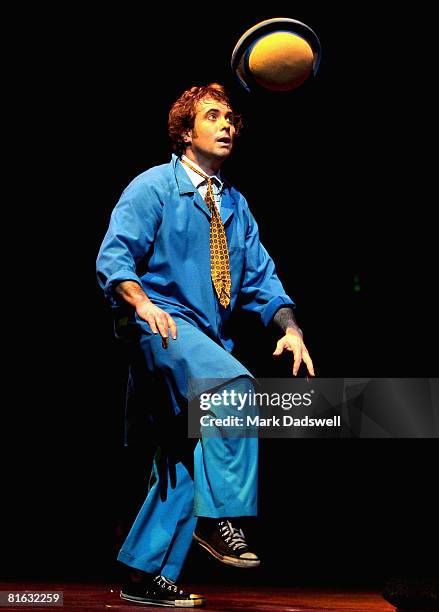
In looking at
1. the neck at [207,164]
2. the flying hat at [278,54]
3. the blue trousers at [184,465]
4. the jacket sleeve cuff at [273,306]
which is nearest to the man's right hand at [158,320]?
the blue trousers at [184,465]

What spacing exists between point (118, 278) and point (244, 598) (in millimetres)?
884

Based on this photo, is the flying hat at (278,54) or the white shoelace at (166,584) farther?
the flying hat at (278,54)

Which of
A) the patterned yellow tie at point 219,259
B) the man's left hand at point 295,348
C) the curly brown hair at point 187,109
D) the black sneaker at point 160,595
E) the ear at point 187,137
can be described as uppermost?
the curly brown hair at point 187,109

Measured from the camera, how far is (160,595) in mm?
2564

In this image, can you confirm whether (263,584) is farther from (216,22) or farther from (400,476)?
(216,22)

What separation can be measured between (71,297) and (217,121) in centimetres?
136

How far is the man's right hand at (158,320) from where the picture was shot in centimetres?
245

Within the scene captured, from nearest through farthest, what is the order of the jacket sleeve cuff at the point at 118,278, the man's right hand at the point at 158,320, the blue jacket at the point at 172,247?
the man's right hand at the point at 158,320 → the jacket sleeve cuff at the point at 118,278 → the blue jacket at the point at 172,247

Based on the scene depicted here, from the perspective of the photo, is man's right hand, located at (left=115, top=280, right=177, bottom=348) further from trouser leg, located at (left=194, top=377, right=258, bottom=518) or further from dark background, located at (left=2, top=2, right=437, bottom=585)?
dark background, located at (left=2, top=2, right=437, bottom=585)

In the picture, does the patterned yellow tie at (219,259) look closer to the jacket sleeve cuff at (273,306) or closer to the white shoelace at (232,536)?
the jacket sleeve cuff at (273,306)

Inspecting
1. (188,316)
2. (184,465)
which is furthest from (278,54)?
(184,465)

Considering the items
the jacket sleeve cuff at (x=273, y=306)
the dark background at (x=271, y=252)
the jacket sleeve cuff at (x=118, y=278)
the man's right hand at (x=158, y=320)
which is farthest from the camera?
the dark background at (x=271, y=252)

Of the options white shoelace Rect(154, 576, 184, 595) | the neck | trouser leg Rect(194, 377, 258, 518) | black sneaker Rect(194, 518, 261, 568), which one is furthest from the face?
white shoelace Rect(154, 576, 184, 595)

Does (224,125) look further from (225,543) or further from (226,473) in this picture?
(225,543)
